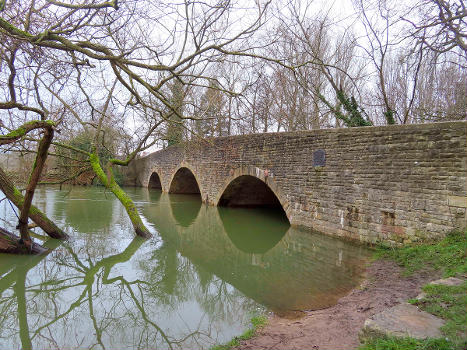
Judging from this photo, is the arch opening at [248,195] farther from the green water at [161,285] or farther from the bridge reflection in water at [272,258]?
the green water at [161,285]

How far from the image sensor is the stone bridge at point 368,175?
18.3ft

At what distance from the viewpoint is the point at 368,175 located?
6.93m

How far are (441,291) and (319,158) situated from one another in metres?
5.00

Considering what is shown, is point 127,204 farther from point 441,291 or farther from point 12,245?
point 441,291

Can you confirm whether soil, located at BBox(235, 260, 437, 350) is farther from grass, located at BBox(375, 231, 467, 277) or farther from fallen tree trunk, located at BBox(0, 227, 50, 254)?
fallen tree trunk, located at BBox(0, 227, 50, 254)

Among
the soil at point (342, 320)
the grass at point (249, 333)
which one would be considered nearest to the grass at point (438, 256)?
the soil at point (342, 320)

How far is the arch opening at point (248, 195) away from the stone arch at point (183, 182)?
4.93 m

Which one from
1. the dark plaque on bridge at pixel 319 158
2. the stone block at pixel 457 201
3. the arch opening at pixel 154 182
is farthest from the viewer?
the arch opening at pixel 154 182

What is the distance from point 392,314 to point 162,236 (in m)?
6.21

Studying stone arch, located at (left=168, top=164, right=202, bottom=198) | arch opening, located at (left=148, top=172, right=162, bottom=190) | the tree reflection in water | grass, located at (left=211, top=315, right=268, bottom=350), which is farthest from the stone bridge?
arch opening, located at (left=148, top=172, right=162, bottom=190)

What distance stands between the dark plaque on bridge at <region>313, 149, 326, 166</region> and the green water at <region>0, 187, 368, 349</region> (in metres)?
1.70

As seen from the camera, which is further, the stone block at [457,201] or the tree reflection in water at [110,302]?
the stone block at [457,201]

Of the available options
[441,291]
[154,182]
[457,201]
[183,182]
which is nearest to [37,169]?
[441,291]

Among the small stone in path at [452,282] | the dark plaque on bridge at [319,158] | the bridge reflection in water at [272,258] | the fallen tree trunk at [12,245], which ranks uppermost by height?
the dark plaque on bridge at [319,158]
